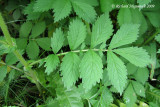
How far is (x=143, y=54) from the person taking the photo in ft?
4.64

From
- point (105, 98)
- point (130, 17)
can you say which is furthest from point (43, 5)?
Answer: point (105, 98)

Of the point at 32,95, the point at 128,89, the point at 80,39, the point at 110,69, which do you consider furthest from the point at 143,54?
the point at 32,95

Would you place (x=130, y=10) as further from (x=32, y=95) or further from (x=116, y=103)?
(x=32, y=95)

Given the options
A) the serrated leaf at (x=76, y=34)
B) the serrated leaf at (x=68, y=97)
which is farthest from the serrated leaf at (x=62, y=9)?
the serrated leaf at (x=68, y=97)

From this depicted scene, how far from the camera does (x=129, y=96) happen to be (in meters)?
1.93

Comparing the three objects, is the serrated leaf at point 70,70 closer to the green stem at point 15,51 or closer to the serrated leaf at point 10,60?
the green stem at point 15,51

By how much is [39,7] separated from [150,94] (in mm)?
1822

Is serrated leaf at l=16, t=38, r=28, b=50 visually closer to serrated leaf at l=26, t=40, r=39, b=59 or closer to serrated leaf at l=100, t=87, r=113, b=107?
serrated leaf at l=26, t=40, r=39, b=59

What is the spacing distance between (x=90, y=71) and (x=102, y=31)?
1.30 ft

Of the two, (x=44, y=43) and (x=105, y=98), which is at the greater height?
(x=44, y=43)

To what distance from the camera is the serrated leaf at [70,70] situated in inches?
52.0

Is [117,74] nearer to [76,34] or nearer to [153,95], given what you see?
[76,34]

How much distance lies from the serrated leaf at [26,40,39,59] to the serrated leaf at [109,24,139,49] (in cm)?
95

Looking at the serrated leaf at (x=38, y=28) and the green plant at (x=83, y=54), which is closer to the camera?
the green plant at (x=83, y=54)
